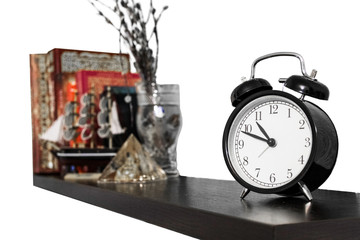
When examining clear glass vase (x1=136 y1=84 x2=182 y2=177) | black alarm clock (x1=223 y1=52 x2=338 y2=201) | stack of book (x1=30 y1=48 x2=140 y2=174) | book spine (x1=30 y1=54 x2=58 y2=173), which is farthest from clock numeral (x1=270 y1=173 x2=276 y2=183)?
book spine (x1=30 y1=54 x2=58 y2=173)

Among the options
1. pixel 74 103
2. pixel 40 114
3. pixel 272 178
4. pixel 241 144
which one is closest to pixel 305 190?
pixel 272 178

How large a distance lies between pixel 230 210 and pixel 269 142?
0.21 meters

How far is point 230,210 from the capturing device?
0.89m

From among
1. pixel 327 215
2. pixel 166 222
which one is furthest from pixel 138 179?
pixel 327 215

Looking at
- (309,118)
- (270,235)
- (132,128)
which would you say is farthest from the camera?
(132,128)

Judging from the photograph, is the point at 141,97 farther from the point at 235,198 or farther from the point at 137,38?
the point at 235,198

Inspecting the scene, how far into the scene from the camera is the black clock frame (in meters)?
0.97

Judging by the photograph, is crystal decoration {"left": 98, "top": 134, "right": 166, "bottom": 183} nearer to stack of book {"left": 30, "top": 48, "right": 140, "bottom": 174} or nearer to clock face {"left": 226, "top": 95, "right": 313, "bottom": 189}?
stack of book {"left": 30, "top": 48, "right": 140, "bottom": 174}

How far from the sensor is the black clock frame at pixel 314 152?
971mm

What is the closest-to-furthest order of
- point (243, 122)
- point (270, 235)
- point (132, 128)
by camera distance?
point (270, 235)
point (243, 122)
point (132, 128)

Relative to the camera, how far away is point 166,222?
100cm

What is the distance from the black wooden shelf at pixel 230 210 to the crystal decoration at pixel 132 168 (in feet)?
0.48

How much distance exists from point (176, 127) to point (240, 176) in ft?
2.32

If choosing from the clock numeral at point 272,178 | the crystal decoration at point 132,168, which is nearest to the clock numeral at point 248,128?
the clock numeral at point 272,178
